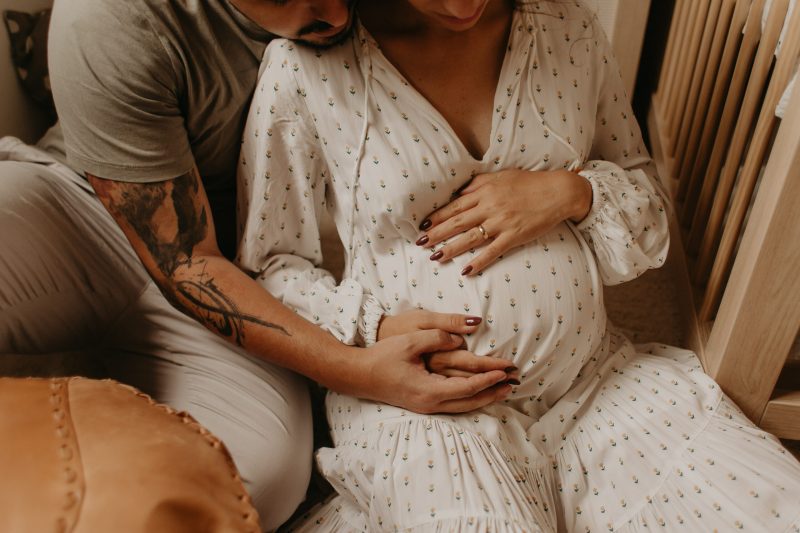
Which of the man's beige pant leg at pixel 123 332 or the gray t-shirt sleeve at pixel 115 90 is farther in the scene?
the man's beige pant leg at pixel 123 332

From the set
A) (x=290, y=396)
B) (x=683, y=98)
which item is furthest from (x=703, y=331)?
(x=290, y=396)

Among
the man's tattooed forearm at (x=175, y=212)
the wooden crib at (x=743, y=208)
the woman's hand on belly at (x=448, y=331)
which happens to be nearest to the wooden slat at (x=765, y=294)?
the wooden crib at (x=743, y=208)

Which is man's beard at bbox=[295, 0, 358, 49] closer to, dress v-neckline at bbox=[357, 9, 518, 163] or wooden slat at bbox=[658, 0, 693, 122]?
dress v-neckline at bbox=[357, 9, 518, 163]

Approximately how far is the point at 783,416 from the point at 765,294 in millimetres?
241

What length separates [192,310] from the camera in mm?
948

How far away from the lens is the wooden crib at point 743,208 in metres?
0.84

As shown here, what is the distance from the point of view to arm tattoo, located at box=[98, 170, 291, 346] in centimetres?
87

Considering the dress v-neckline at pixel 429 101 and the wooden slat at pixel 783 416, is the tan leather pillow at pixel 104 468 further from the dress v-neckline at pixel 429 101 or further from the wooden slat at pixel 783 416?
the wooden slat at pixel 783 416

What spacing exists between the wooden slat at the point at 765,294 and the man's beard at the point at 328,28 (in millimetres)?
532

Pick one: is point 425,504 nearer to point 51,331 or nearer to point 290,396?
point 290,396

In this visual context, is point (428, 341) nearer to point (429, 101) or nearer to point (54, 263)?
point (429, 101)

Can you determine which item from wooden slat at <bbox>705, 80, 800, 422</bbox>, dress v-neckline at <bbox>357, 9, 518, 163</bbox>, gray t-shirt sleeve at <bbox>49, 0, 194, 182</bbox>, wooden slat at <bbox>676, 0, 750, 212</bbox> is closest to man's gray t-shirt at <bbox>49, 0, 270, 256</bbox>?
gray t-shirt sleeve at <bbox>49, 0, 194, 182</bbox>

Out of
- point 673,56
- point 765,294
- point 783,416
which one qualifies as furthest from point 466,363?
point 673,56

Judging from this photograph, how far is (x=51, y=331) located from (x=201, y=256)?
0.27 metres
